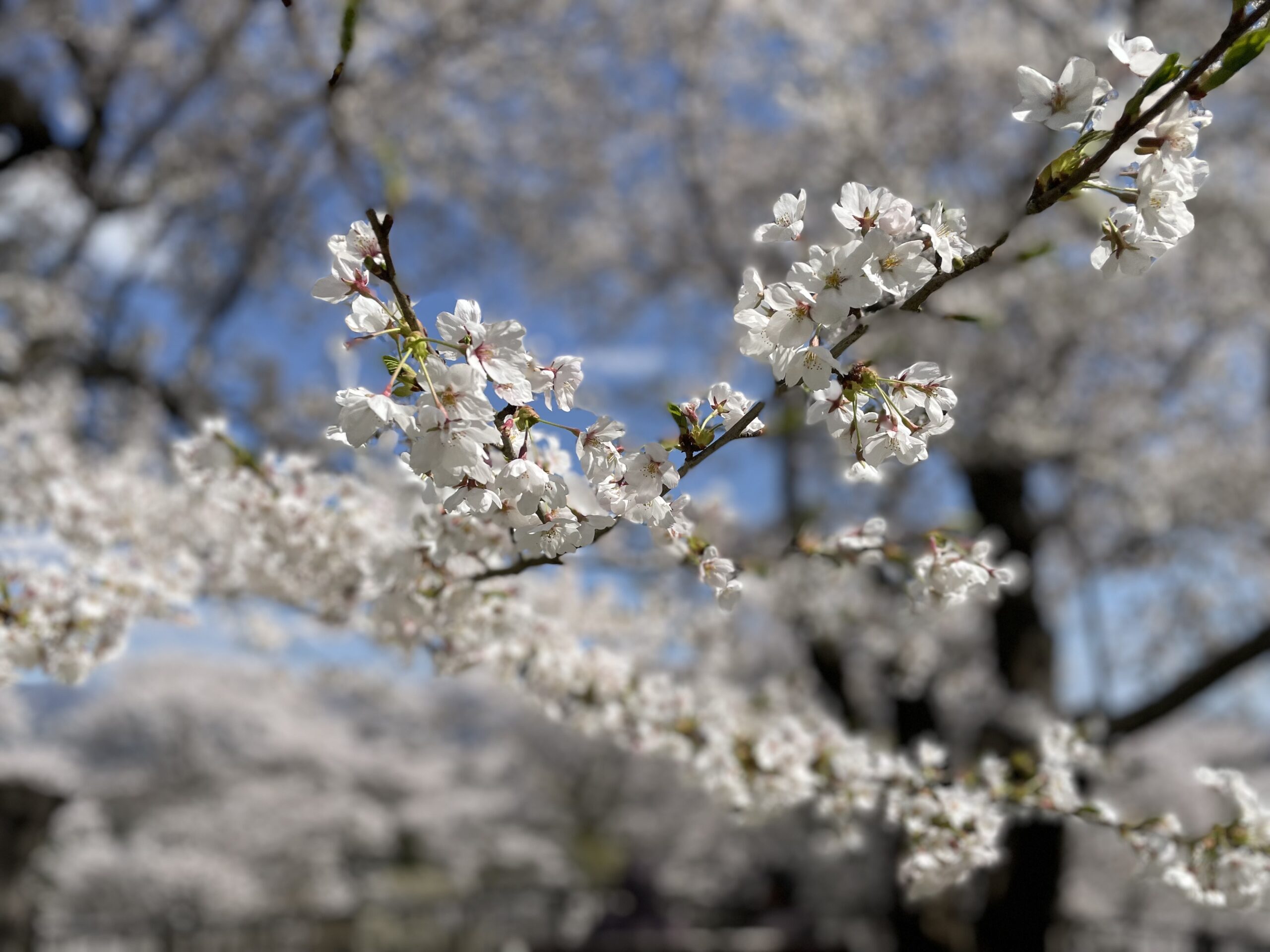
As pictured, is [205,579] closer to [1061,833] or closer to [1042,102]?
[1042,102]

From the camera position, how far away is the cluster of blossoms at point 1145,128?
3.17 feet

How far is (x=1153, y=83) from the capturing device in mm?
938

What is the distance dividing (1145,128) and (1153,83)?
0.18 ft

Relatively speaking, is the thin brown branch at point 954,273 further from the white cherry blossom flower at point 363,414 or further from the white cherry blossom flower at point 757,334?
the white cherry blossom flower at point 363,414

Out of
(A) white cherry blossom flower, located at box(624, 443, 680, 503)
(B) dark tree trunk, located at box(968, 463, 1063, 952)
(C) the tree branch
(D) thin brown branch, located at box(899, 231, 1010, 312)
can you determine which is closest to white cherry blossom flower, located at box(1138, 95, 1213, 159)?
(D) thin brown branch, located at box(899, 231, 1010, 312)

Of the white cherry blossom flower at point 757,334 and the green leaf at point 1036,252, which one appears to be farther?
the green leaf at point 1036,252

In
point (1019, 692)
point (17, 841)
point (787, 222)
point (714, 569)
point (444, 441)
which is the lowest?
point (17, 841)

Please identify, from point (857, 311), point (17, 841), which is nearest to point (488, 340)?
point (857, 311)

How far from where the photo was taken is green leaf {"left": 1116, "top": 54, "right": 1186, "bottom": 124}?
0.93m

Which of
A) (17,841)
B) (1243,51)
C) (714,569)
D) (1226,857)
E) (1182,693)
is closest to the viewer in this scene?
(1243,51)

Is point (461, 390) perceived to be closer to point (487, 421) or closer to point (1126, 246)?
point (487, 421)

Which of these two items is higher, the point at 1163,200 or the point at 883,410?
the point at 1163,200

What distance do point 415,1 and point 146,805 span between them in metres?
12.9

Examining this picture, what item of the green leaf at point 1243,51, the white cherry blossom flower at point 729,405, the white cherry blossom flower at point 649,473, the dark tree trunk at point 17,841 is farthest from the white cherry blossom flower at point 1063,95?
the dark tree trunk at point 17,841
